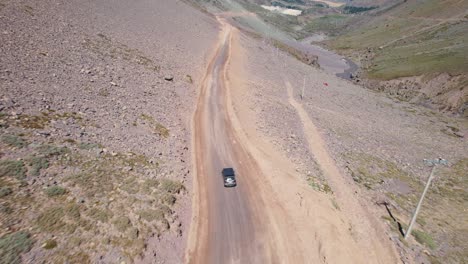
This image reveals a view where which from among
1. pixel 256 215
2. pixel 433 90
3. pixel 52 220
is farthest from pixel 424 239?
pixel 433 90

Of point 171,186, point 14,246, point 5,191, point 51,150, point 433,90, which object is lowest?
point 14,246

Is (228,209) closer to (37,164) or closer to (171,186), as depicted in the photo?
(171,186)

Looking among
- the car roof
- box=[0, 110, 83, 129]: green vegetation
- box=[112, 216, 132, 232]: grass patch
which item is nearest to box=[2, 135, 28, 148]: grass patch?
box=[0, 110, 83, 129]: green vegetation

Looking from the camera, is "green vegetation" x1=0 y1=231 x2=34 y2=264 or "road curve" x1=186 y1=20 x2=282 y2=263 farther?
"road curve" x1=186 y1=20 x2=282 y2=263

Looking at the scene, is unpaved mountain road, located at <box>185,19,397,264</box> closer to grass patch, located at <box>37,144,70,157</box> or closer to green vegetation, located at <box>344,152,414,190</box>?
green vegetation, located at <box>344,152,414,190</box>

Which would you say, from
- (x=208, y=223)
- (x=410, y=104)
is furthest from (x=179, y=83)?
(x=410, y=104)

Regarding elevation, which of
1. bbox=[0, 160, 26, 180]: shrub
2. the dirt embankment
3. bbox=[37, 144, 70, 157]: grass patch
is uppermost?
the dirt embankment
